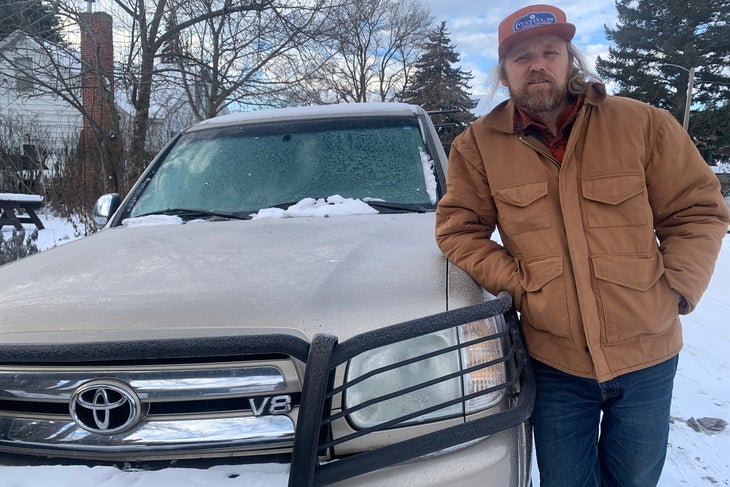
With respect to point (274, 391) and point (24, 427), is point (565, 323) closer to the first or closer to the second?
point (274, 391)

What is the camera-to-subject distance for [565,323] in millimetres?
1667

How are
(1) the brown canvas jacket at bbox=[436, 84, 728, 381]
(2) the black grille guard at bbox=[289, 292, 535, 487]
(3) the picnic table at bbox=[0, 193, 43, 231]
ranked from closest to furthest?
(2) the black grille guard at bbox=[289, 292, 535, 487], (1) the brown canvas jacket at bbox=[436, 84, 728, 381], (3) the picnic table at bbox=[0, 193, 43, 231]

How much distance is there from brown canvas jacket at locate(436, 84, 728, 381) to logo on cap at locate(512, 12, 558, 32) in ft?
0.92

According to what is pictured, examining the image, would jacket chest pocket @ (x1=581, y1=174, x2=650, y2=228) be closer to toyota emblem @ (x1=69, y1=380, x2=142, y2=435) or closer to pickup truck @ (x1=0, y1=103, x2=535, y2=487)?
pickup truck @ (x1=0, y1=103, x2=535, y2=487)

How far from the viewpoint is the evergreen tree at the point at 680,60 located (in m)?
38.4

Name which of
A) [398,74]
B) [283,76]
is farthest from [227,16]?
[398,74]

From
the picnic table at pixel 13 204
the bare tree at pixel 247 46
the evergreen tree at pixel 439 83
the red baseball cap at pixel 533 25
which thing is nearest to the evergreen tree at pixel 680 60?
the evergreen tree at pixel 439 83

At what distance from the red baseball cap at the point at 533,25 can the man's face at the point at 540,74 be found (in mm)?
27

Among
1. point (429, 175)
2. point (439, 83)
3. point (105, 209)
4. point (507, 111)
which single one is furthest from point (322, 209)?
point (439, 83)

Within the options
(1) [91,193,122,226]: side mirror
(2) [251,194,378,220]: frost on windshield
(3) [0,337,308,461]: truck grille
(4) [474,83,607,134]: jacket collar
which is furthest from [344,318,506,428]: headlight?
(1) [91,193,122,226]: side mirror

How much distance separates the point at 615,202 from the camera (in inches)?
66.2

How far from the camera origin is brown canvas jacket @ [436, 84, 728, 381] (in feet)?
5.41

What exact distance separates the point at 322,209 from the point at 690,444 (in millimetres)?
2311

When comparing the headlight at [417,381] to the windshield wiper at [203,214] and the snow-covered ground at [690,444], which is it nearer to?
the snow-covered ground at [690,444]
